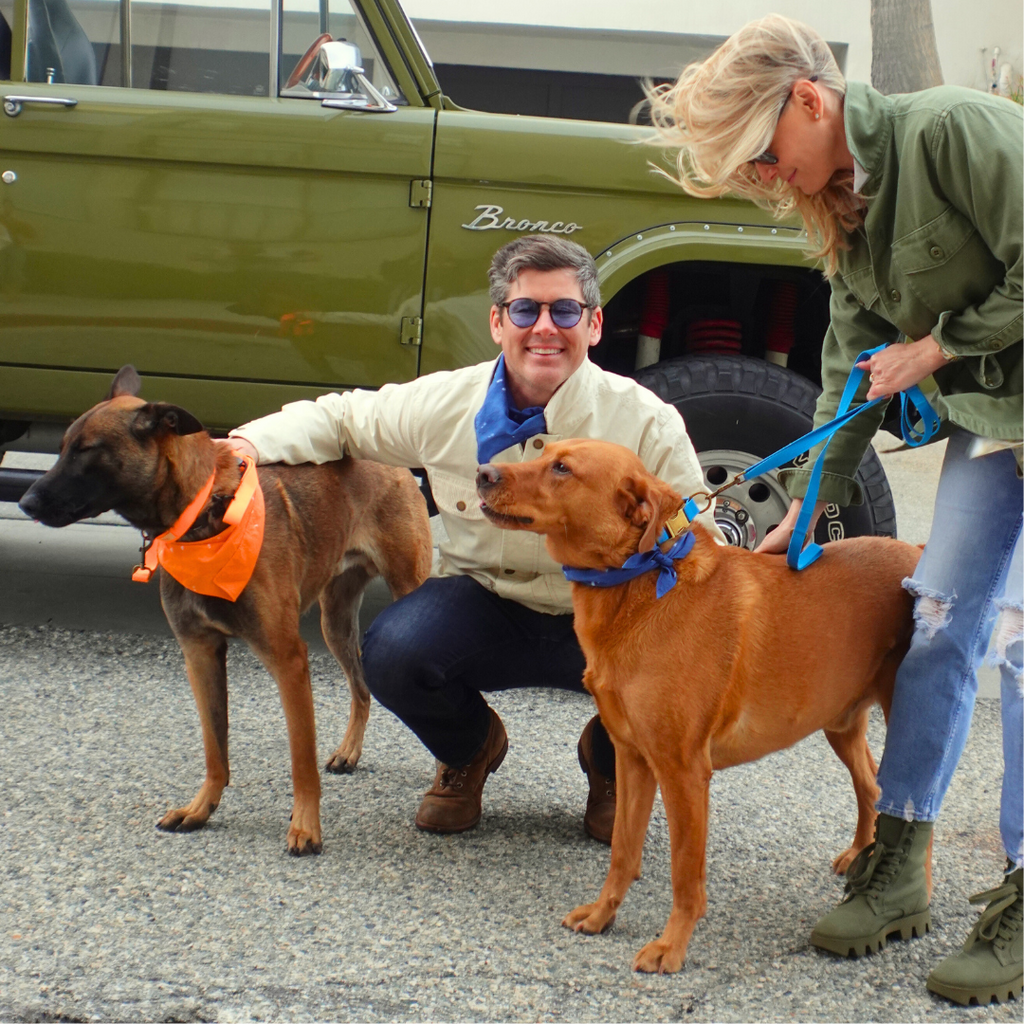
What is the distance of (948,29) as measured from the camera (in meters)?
14.5

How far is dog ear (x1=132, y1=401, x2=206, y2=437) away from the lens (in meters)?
2.87

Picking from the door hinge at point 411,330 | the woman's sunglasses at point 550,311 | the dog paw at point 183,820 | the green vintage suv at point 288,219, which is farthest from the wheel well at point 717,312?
the dog paw at point 183,820

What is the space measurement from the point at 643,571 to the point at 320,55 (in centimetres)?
257

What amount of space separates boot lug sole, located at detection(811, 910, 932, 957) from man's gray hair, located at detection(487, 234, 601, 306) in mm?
1678

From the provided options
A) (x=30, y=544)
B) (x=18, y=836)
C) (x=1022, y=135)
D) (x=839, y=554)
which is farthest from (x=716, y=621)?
(x=30, y=544)

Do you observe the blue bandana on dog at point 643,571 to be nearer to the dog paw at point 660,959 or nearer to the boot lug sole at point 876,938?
the dog paw at point 660,959

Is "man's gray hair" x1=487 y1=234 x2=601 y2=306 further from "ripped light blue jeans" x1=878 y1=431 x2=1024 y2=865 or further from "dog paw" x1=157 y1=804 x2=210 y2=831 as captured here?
"dog paw" x1=157 y1=804 x2=210 y2=831

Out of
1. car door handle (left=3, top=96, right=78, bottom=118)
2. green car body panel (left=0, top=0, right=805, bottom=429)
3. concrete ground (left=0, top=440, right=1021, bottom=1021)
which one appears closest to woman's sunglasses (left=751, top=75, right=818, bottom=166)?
concrete ground (left=0, top=440, right=1021, bottom=1021)

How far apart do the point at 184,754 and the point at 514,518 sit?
172cm

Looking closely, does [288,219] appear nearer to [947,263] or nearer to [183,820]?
[183,820]

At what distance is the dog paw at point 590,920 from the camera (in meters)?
2.52

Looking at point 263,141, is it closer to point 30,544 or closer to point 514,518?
point 514,518

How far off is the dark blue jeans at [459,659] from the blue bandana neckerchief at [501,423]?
0.43 m

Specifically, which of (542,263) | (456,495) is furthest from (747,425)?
(542,263)
